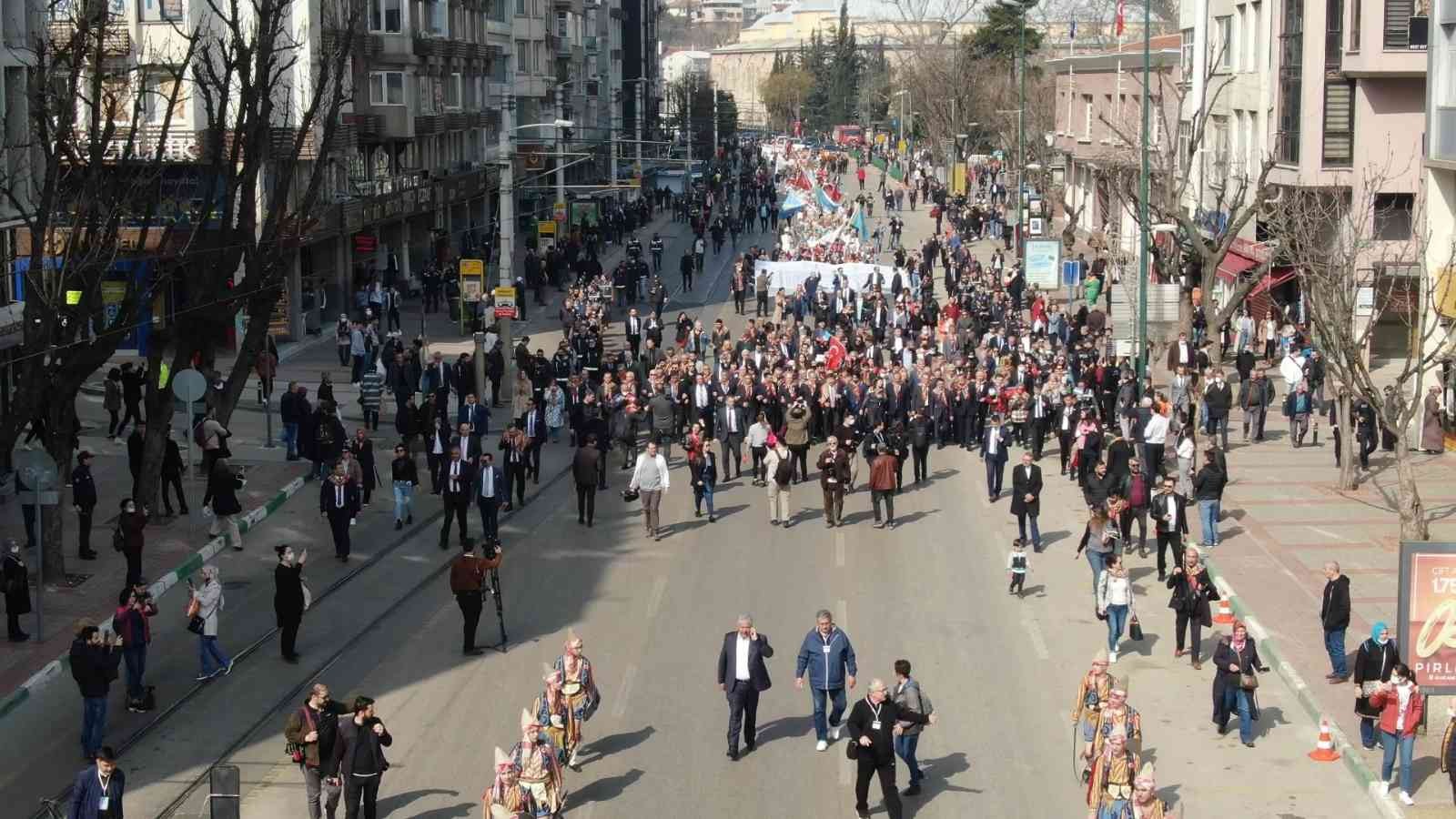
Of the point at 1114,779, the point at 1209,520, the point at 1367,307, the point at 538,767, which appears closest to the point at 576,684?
the point at 538,767

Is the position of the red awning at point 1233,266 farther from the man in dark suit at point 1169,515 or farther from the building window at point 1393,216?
the man in dark suit at point 1169,515

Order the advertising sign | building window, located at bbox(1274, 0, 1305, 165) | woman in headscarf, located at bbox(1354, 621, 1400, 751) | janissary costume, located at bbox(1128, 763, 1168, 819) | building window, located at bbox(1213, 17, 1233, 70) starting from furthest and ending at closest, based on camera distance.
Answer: building window, located at bbox(1213, 17, 1233, 70) → building window, located at bbox(1274, 0, 1305, 165) → woman in headscarf, located at bbox(1354, 621, 1400, 751) → the advertising sign → janissary costume, located at bbox(1128, 763, 1168, 819)

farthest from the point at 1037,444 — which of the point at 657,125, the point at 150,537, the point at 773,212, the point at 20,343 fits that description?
the point at 657,125

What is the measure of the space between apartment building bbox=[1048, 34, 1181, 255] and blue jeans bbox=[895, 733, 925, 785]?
35.6 m

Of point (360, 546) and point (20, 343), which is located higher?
point (20, 343)

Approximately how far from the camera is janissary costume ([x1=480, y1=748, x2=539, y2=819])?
14.4 meters

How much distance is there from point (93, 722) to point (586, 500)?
1126cm

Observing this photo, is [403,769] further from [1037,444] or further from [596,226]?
[596,226]

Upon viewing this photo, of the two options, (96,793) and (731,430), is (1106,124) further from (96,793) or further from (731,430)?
(96,793)

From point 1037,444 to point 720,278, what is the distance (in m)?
34.7

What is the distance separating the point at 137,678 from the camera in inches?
752

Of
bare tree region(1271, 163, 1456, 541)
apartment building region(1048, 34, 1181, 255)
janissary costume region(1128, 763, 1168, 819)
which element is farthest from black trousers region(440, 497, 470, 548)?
apartment building region(1048, 34, 1181, 255)

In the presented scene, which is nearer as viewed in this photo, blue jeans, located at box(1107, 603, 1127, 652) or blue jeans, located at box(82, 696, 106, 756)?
blue jeans, located at box(82, 696, 106, 756)

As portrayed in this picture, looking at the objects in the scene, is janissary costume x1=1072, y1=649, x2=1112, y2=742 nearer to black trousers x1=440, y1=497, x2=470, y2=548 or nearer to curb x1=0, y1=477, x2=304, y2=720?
curb x1=0, y1=477, x2=304, y2=720
